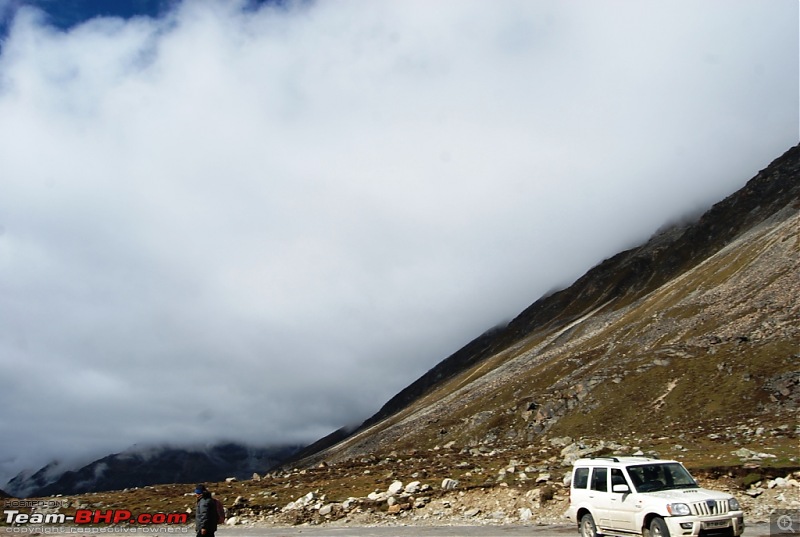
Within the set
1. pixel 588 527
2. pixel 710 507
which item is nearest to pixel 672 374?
pixel 588 527

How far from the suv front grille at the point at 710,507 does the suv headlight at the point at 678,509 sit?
18cm

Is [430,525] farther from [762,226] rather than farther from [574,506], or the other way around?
[762,226]

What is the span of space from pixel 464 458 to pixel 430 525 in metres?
21.4

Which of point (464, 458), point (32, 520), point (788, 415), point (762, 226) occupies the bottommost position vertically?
point (788, 415)

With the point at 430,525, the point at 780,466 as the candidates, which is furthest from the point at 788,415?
the point at 430,525

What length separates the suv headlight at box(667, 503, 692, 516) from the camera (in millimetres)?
17406

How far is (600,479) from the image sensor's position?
21266mm

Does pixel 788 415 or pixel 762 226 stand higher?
pixel 762 226

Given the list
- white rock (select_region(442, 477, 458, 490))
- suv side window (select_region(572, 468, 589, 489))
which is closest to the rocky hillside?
white rock (select_region(442, 477, 458, 490))

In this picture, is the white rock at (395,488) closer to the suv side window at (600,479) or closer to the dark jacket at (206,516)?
the suv side window at (600,479)

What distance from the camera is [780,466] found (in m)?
30.6

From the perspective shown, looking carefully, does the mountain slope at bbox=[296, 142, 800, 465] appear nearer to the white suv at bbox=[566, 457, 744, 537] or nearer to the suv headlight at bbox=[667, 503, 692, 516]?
the white suv at bbox=[566, 457, 744, 537]

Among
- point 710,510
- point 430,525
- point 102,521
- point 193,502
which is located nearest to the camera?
point 710,510

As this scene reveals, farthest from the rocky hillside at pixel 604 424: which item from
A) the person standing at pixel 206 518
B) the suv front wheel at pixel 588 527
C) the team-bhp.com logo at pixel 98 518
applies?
the person standing at pixel 206 518
